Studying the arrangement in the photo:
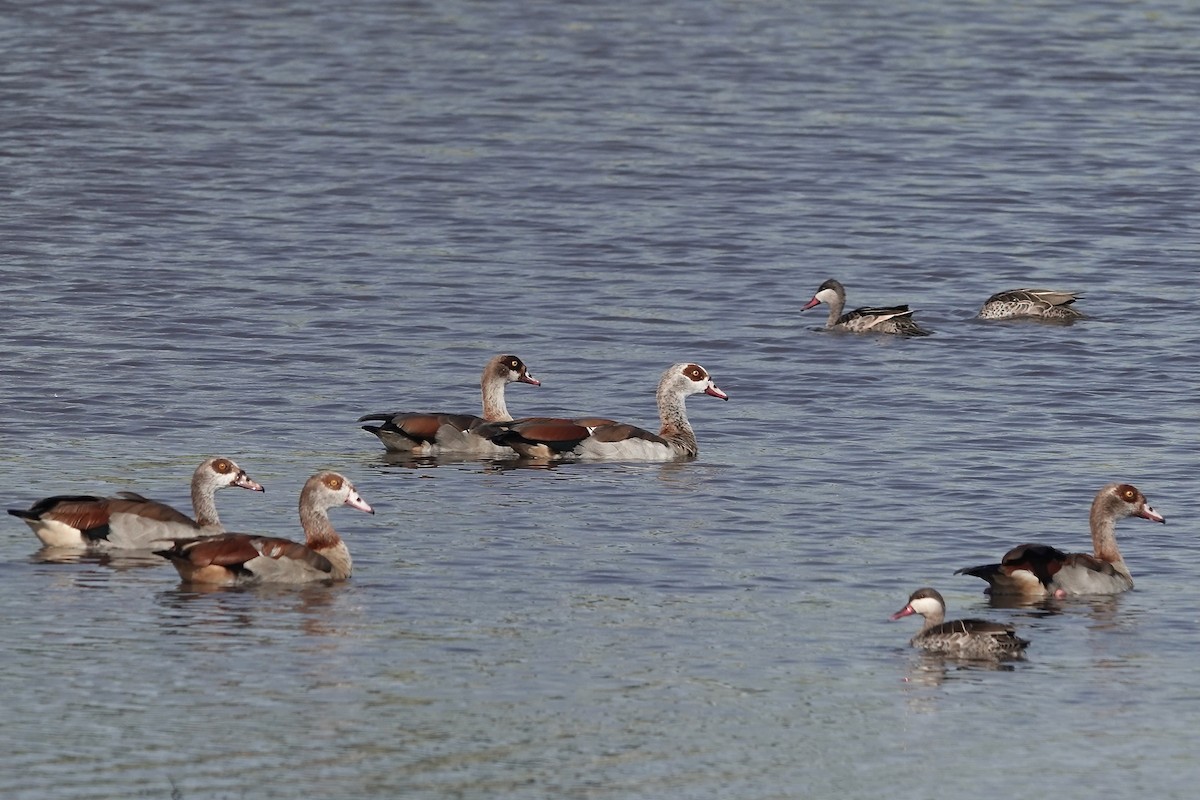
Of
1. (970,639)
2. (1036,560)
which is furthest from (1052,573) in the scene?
(970,639)

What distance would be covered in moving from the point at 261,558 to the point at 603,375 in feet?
34.8

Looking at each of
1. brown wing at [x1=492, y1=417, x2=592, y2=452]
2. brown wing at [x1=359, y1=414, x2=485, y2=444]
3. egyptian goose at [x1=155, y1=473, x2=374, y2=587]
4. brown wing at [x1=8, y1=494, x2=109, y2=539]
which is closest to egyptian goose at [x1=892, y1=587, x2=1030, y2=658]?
egyptian goose at [x1=155, y1=473, x2=374, y2=587]

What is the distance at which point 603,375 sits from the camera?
91.8 ft

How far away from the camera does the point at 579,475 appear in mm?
23000

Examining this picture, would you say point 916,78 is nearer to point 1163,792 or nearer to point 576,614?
point 576,614

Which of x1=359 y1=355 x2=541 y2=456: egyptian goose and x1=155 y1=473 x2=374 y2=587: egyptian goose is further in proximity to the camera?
x1=359 y1=355 x2=541 y2=456: egyptian goose

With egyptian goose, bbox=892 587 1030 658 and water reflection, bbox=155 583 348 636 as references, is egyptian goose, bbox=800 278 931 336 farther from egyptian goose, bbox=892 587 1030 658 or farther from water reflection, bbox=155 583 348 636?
egyptian goose, bbox=892 587 1030 658

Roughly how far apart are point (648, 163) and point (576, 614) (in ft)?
84.6

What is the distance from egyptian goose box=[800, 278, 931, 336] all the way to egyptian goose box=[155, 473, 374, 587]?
1370 cm

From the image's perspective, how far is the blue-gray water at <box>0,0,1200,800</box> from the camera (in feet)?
47.4

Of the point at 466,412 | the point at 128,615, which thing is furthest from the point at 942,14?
the point at 128,615

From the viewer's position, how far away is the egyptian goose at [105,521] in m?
18.5

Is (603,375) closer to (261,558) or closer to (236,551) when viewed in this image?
(261,558)

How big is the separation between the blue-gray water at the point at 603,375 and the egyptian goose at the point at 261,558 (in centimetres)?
21
